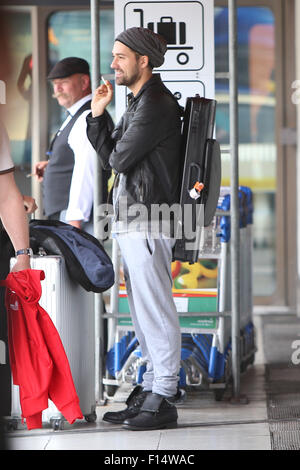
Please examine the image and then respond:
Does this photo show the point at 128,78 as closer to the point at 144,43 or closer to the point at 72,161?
the point at 144,43

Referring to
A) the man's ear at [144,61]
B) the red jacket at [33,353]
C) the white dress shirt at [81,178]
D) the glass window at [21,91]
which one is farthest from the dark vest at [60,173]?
the glass window at [21,91]

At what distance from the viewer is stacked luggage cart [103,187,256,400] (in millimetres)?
4973

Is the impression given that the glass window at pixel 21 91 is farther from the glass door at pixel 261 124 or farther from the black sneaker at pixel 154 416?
the black sneaker at pixel 154 416

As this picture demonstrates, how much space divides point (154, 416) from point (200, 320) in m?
0.92

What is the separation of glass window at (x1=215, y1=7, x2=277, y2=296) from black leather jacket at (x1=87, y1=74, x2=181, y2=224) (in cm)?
409

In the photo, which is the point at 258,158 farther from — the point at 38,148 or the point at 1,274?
the point at 1,274

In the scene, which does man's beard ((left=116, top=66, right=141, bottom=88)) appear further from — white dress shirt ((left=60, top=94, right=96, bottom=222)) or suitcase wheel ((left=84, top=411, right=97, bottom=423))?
suitcase wheel ((left=84, top=411, right=97, bottom=423))

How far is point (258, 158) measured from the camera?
8.54 m

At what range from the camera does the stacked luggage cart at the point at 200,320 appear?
16.3 ft

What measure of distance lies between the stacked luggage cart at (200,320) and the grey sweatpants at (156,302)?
657 mm

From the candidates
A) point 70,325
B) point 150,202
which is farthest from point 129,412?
point 150,202

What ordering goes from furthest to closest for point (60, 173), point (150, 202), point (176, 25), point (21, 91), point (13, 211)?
point (21, 91), point (60, 173), point (176, 25), point (150, 202), point (13, 211)

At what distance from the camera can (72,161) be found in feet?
17.0

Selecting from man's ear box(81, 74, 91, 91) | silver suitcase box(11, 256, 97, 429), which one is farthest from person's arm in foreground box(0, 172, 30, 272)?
man's ear box(81, 74, 91, 91)
